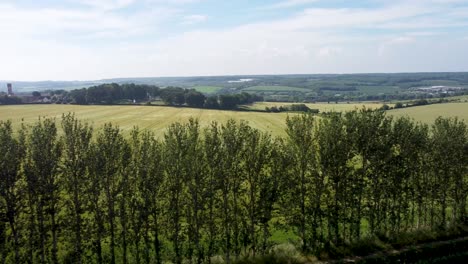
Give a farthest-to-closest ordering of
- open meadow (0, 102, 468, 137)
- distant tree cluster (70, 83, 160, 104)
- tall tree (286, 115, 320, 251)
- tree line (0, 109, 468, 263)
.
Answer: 1. distant tree cluster (70, 83, 160, 104)
2. open meadow (0, 102, 468, 137)
3. tall tree (286, 115, 320, 251)
4. tree line (0, 109, 468, 263)

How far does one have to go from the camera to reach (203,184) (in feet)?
125

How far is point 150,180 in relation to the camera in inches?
1444

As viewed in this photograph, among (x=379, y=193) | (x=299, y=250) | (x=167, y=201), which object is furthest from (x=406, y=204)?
(x=167, y=201)

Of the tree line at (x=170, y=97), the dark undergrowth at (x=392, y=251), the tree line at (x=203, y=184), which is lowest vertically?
the dark undergrowth at (x=392, y=251)

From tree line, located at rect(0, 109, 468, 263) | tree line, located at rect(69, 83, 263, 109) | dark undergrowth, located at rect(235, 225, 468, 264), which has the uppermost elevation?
tree line, located at rect(69, 83, 263, 109)

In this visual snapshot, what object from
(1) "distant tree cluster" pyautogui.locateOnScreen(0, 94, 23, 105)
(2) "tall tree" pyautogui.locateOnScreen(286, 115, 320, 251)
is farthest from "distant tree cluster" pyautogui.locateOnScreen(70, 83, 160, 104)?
(2) "tall tree" pyautogui.locateOnScreen(286, 115, 320, 251)

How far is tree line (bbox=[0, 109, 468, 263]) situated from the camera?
3491 cm

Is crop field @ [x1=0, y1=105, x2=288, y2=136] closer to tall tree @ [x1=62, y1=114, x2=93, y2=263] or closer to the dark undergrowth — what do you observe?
the dark undergrowth

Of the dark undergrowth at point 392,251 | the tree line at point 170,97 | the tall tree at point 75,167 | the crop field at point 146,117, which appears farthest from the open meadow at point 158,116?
the tall tree at point 75,167

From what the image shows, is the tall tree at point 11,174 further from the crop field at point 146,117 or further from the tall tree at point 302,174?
the crop field at point 146,117

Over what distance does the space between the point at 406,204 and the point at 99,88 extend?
162m

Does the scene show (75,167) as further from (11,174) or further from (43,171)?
(11,174)

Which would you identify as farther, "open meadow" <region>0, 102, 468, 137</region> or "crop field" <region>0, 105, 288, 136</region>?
"open meadow" <region>0, 102, 468, 137</region>

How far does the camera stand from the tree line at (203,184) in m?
34.9
